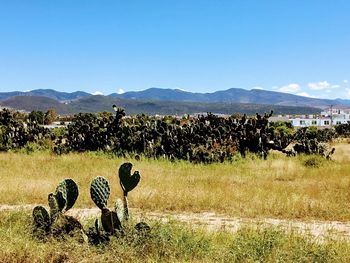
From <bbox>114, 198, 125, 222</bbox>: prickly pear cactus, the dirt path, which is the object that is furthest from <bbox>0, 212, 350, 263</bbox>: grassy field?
the dirt path

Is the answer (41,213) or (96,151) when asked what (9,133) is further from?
(41,213)

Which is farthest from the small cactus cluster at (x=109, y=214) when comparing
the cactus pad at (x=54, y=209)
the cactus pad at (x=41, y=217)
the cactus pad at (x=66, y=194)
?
the cactus pad at (x=41, y=217)

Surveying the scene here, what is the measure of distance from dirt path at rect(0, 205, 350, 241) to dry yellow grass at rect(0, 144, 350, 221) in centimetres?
41

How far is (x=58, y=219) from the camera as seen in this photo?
730 cm

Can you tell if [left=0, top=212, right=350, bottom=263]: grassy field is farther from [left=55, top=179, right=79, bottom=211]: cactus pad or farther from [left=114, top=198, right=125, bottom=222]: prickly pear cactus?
[left=55, top=179, right=79, bottom=211]: cactus pad

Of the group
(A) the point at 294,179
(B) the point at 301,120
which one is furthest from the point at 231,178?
(B) the point at 301,120

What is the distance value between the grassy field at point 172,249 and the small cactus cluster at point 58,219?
8.5 inches

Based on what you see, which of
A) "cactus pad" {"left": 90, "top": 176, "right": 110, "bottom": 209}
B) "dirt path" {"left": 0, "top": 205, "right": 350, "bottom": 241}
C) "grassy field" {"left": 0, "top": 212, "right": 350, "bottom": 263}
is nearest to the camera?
"grassy field" {"left": 0, "top": 212, "right": 350, "bottom": 263}

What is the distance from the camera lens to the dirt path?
8.40m

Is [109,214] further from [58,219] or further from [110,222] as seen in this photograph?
[58,219]

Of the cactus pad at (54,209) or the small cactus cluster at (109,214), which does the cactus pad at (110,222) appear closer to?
the small cactus cluster at (109,214)

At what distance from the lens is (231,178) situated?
48.2 ft

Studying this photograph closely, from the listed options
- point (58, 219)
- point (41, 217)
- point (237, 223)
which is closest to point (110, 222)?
point (58, 219)

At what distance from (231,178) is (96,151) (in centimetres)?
867
